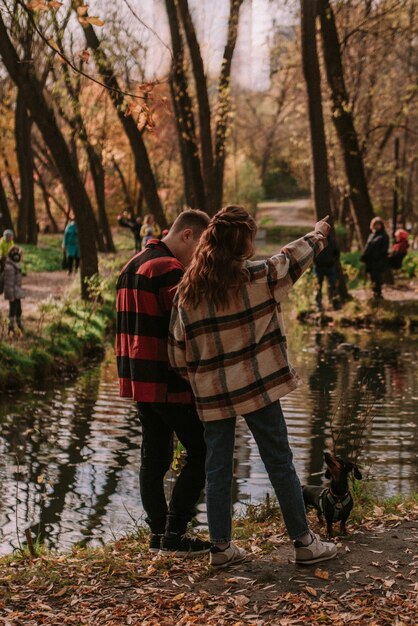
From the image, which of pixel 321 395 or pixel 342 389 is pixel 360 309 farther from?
pixel 321 395

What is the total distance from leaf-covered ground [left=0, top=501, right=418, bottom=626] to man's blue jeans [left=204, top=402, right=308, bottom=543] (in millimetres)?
296

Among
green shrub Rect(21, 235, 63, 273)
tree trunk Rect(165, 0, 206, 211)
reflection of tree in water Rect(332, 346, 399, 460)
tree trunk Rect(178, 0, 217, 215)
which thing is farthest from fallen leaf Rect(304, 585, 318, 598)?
green shrub Rect(21, 235, 63, 273)

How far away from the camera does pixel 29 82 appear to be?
17.8m

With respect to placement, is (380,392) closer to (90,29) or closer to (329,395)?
(329,395)

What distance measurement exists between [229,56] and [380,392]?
A: 535 inches

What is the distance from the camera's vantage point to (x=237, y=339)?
A: 4.94 meters

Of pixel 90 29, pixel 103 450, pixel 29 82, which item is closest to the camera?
pixel 103 450

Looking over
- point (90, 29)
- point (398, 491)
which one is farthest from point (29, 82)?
point (398, 491)

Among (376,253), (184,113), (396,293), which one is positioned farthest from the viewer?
(396,293)

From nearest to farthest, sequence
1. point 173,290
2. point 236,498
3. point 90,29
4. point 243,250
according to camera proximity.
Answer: point 243,250
point 173,290
point 236,498
point 90,29

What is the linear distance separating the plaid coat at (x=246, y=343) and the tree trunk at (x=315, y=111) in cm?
1522

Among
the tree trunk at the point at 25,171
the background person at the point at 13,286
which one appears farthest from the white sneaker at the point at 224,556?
the tree trunk at the point at 25,171

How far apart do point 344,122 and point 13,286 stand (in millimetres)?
10487

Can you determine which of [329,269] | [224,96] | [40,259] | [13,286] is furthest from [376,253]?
[40,259]
